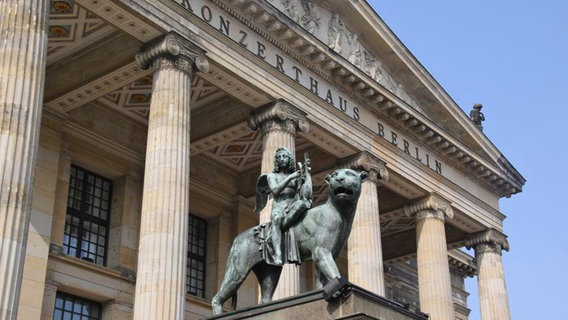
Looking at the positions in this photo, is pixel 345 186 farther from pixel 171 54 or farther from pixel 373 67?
pixel 373 67

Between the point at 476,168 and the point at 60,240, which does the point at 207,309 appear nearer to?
the point at 60,240

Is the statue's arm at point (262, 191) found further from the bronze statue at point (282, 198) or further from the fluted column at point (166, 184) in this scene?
the fluted column at point (166, 184)

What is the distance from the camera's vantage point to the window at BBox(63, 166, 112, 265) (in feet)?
90.4

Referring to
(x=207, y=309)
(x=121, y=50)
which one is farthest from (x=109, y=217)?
(x=121, y=50)

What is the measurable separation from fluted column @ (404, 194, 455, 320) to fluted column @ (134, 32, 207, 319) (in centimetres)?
1289

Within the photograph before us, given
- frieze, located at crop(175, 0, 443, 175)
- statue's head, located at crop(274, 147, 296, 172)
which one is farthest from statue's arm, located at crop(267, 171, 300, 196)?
frieze, located at crop(175, 0, 443, 175)

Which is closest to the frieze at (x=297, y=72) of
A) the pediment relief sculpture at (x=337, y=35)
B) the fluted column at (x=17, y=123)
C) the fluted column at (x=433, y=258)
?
the pediment relief sculpture at (x=337, y=35)

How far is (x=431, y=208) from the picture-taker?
32.7m

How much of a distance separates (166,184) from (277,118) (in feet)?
19.2

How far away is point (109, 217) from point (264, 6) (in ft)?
29.3

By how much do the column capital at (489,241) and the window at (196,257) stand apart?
11.7 meters

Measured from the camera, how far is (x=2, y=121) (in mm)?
17094

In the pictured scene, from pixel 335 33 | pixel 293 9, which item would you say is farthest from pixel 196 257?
pixel 293 9

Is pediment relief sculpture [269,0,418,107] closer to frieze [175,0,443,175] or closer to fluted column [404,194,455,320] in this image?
frieze [175,0,443,175]
